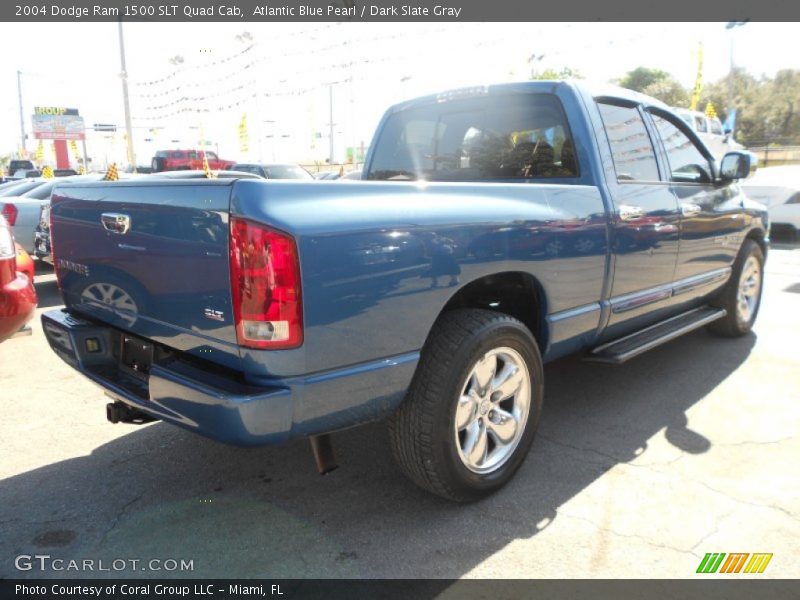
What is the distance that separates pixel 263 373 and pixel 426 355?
27.9 inches

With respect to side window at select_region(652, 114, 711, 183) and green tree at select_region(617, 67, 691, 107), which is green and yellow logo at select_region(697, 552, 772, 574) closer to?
side window at select_region(652, 114, 711, 183)

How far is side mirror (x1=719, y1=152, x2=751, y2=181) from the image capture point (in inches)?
168

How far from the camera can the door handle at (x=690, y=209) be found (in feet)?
12.7

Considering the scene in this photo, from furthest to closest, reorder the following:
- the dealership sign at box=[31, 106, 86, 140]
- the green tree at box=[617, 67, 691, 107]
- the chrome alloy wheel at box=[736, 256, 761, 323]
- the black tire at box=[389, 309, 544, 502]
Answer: the dealership sign at box=[31, 106, 86, 140] → the green tree at box=[617, 67, 691, 107] → the chrome alloy wheel at box=[736, 256, 761, 323] → the black tire at box=[389, 309, 544, 502]

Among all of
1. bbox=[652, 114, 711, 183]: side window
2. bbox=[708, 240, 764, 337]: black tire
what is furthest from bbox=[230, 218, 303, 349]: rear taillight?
bbox=[708, 240, 764, 337]: black tire

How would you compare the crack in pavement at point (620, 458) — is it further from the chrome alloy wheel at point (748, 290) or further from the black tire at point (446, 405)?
the chrome alloy wheel at point (748, 290)

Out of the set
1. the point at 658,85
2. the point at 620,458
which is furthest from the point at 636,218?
the point at 658,85

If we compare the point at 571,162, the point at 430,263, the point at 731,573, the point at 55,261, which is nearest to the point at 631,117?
the point at 571,162

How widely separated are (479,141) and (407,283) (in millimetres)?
1789

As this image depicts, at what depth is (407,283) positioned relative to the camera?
86.3 inches

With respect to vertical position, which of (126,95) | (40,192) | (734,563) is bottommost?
(734,563)

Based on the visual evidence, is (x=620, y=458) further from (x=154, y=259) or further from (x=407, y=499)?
(x=154, y=259)

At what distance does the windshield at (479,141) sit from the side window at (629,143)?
0.33m

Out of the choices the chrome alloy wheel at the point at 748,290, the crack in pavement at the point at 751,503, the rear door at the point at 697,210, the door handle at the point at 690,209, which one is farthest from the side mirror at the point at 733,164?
the crack in pavement at the point at 751,503
